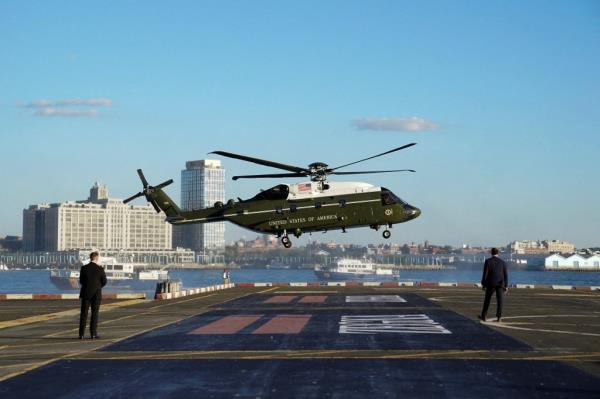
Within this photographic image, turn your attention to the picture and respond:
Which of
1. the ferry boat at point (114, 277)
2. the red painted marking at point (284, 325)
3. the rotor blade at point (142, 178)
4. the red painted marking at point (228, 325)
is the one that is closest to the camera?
the red painted marking at point (284, 325)

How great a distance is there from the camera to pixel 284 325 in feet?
87.1

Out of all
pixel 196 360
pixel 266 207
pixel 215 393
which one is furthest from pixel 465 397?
pixel 266 207

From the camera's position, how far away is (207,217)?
49375 millimetres

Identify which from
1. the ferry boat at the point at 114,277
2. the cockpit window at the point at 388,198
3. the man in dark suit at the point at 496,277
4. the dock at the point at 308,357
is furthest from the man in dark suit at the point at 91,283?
the ferry boat at the point at 114,277

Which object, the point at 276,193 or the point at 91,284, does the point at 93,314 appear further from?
the point at 276,193

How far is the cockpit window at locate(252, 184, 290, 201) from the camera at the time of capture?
157 feet

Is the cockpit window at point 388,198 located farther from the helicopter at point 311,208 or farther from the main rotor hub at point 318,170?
the main rotor hub at point 318,170

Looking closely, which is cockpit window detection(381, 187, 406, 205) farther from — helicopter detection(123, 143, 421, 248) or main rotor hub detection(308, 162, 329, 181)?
main rotor hub detection(308, 162, 329, 181)

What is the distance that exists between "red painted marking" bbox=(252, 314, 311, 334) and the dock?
38mm

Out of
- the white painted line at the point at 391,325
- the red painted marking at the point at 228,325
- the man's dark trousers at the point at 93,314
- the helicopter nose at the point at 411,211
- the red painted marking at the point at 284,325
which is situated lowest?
the red painted marking at the point at 228,325

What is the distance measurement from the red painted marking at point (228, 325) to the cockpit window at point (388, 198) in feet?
64.5

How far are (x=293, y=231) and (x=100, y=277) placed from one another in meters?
25.7

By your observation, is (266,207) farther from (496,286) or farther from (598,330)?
(598,330)

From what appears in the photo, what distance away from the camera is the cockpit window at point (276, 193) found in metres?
47.9
